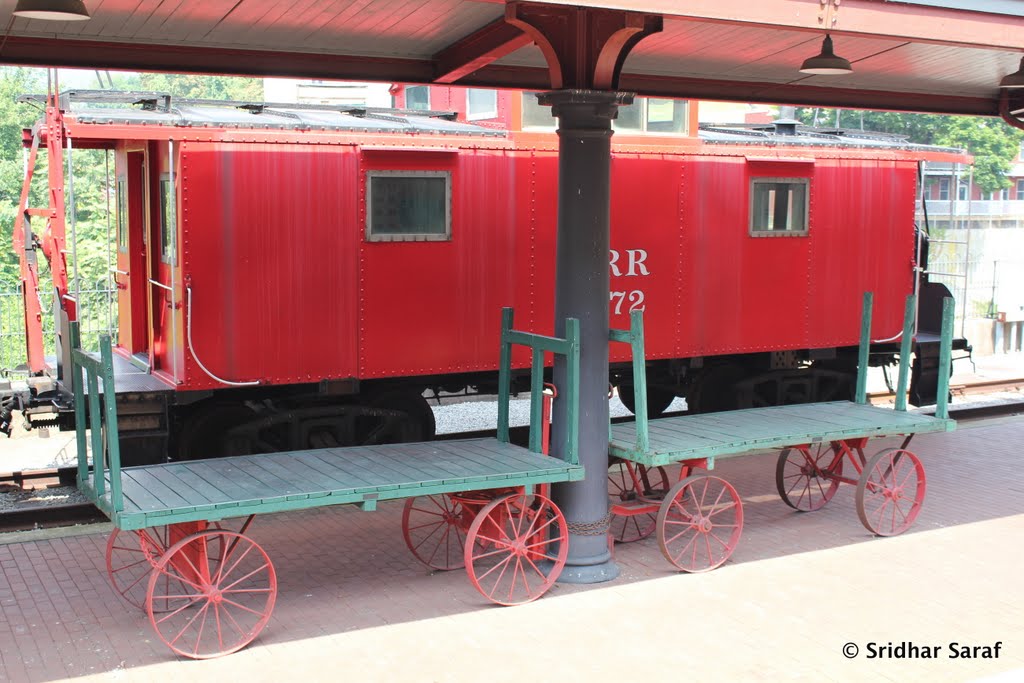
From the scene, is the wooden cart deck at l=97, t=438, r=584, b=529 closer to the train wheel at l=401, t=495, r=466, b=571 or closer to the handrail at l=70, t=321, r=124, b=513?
the handrail at l=70, t=321, r=124, b=513

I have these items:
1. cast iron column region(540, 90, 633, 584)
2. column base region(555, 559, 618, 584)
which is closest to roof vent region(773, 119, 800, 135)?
cast iron column region(540, 90, 633, 584)

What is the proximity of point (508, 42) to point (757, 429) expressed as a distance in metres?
3.11

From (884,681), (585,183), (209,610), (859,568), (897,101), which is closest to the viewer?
(884,681)

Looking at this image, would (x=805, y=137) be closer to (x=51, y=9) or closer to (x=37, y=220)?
(x=51, y=9)

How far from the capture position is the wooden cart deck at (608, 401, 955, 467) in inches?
275

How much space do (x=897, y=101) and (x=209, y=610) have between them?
8055mm

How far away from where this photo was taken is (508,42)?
7148 mm

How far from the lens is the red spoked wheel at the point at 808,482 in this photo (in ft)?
27.8

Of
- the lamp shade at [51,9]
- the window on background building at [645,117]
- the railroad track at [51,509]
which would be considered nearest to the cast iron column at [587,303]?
the window on background building at [645,117]

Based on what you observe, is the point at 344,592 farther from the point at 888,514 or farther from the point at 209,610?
the point at 888,514

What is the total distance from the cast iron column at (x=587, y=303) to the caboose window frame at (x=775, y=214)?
13.3ft

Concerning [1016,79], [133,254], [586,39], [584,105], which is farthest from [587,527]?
[1016,79]

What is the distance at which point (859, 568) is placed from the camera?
7.28m

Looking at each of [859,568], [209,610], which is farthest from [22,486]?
[859,568]
